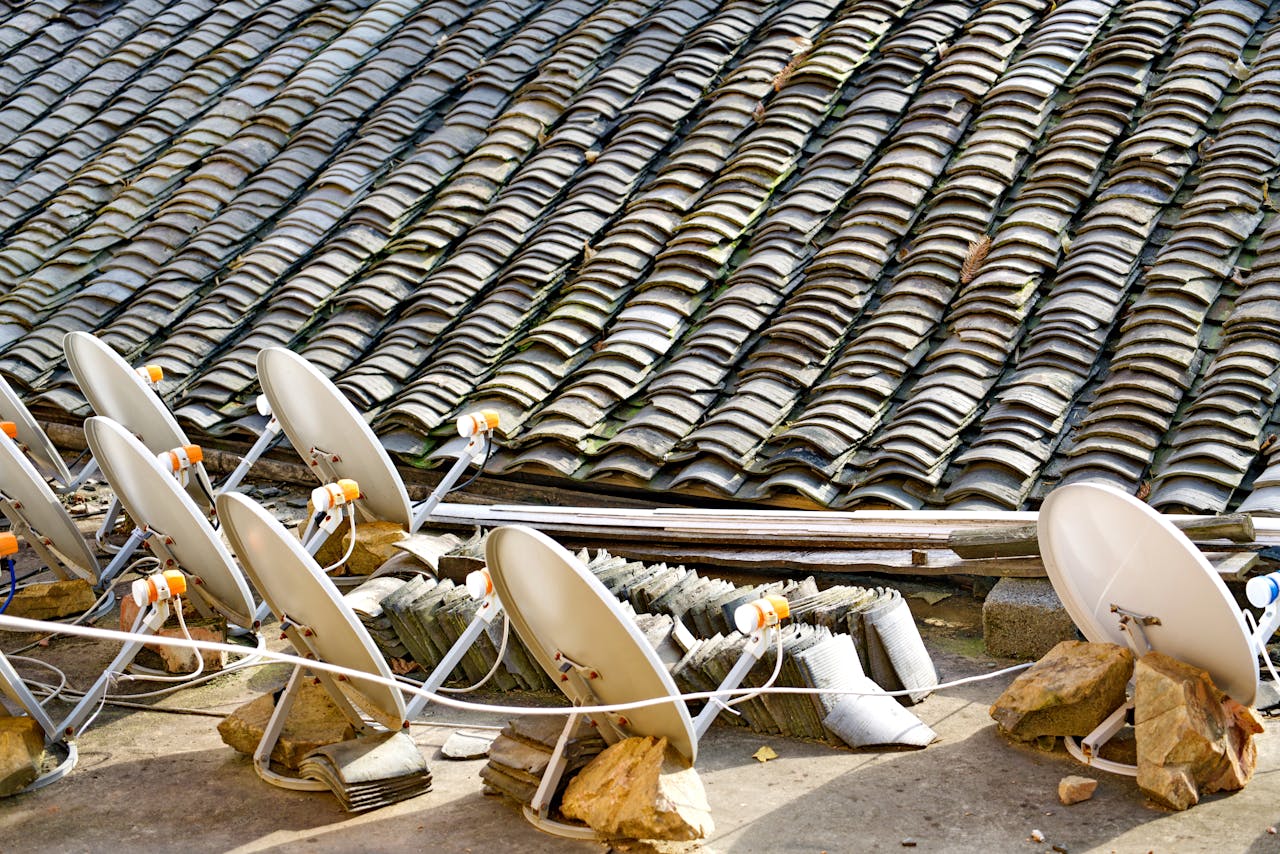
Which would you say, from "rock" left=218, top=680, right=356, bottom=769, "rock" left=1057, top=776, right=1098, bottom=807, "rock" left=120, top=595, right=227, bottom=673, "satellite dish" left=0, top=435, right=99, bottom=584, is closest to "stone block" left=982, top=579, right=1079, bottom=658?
"rock" left=1057, top=776, right=1098, bottom=807

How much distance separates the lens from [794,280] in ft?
27.8

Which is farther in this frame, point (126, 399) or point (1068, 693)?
point (126, 399)

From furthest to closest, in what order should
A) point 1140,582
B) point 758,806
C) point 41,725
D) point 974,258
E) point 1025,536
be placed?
point 974,258 < point 1025,536 < point 41,725 < point 758,806 < point 1140,582

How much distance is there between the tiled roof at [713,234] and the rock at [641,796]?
2222mm

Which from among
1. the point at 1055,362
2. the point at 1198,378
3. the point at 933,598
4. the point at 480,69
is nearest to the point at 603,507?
the point at 933,598

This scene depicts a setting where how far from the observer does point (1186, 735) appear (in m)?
5.14

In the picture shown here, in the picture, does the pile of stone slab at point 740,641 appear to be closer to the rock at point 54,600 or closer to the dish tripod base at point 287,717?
the dish tripod base at point 287,717

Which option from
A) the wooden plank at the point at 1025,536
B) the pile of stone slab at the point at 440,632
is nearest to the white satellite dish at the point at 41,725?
the pile of stone slab at the point at 440,632

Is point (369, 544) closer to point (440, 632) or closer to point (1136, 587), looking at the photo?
point (440, 632)

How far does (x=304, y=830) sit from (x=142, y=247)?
20.2 feet

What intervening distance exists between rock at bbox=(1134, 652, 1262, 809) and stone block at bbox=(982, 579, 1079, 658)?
100 centimetres

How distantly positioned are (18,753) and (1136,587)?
4443 mm

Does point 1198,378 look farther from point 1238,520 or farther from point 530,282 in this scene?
point 530,282

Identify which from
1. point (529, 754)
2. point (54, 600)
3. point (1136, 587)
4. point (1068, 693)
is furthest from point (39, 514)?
point (1136, 587)
